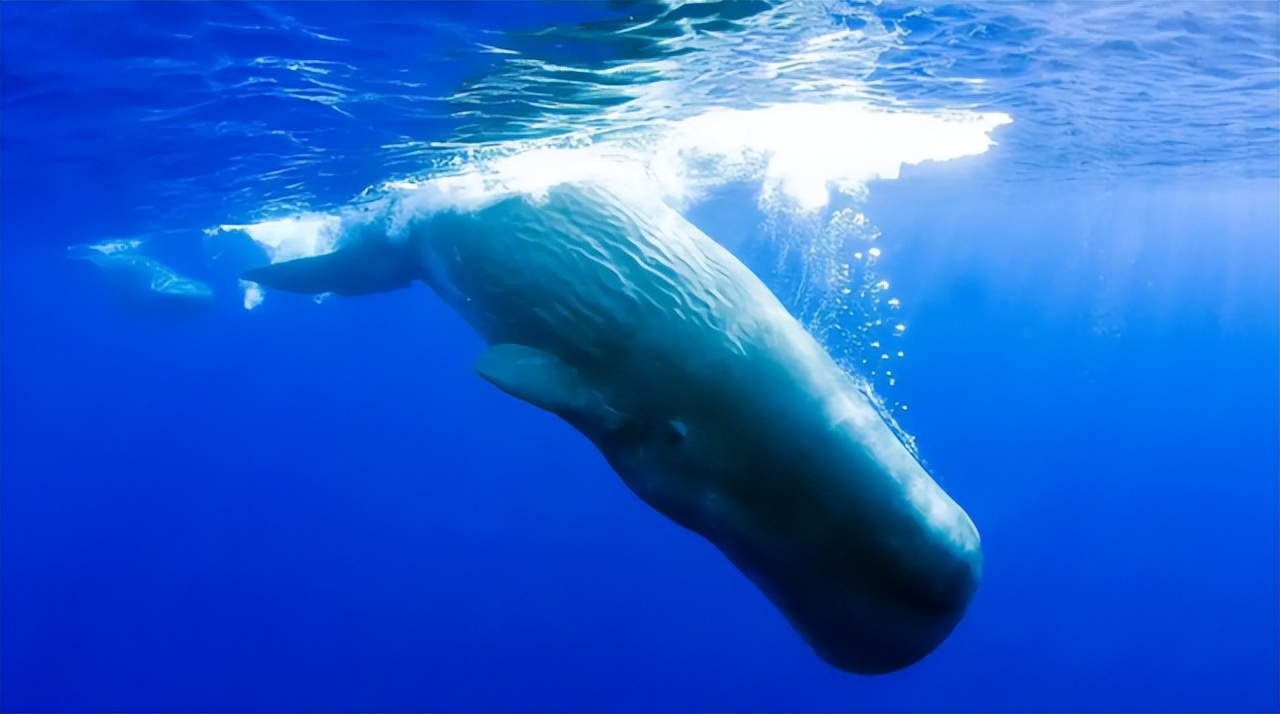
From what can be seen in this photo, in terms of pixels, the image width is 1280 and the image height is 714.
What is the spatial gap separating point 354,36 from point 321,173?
717 cm

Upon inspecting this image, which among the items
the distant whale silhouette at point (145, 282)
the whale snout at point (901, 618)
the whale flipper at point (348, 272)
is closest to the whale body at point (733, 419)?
the whale snout at point (901, 618)

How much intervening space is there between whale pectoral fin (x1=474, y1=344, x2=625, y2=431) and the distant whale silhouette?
25.9 metres

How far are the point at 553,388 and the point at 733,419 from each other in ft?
2.50

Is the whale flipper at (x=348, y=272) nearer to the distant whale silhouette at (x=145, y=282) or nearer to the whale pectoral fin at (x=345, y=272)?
the whale pectoral fin at (x=345, y=272)

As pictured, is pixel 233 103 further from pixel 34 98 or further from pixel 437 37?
pixel 437 37

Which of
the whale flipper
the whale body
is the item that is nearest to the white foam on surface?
the whale flipper

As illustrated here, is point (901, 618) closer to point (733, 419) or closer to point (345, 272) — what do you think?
point (733, 419)

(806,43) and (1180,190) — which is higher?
(806,43)

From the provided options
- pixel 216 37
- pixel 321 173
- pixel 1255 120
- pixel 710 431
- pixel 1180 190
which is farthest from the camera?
pixel 1180 190

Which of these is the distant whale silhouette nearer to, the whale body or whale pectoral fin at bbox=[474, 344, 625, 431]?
the whale body

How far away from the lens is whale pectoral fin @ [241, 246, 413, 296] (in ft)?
21.4

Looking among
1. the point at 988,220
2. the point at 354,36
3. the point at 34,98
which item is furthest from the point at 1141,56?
the point at 988,220

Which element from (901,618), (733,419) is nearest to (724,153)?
(733,419)

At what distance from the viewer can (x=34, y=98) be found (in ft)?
35.1
